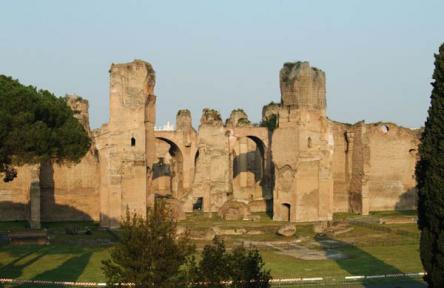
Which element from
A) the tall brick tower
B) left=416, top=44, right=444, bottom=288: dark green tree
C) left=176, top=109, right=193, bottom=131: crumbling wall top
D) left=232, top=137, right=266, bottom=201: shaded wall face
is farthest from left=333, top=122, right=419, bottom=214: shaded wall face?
Answer: left=416, top=44, right=444, bottom=288: dark green tree

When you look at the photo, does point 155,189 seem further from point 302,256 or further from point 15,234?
point 302,256

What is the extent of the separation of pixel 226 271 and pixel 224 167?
96.3 ft

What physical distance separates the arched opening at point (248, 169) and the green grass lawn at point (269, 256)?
12729 mm

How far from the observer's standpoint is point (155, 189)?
4778cm

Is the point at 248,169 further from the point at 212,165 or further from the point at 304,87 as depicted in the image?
the point at 304,87

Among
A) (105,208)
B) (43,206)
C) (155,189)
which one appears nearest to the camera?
(105,208)

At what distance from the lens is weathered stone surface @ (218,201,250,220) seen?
3709cm

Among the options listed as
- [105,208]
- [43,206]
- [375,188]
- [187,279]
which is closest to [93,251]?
[105,208]

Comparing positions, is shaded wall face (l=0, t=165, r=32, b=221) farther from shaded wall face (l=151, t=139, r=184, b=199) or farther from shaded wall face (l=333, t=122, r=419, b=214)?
shaded wall face (l=333, t=122, r=419, b=214)

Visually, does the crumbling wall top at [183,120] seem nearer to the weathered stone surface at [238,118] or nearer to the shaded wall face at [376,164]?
the weathered stone surface at [238,118]

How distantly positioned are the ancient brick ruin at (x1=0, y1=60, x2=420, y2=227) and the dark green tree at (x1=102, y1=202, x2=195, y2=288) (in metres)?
15.7

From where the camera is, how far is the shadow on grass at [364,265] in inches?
737

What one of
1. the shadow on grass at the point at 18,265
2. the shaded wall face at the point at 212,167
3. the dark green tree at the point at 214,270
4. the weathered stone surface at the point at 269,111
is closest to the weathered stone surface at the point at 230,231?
the shadow on grass at the point at 18,265

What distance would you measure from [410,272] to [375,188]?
21637mm
